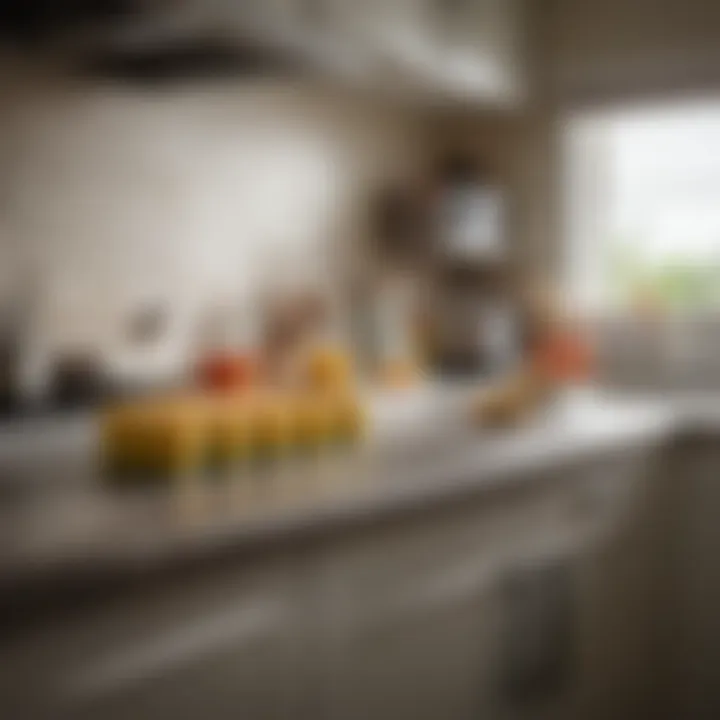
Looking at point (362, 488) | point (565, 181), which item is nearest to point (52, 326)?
point (362, 488)

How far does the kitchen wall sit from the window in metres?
0.69

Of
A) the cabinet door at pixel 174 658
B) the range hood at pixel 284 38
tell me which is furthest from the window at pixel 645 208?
the cabinet door at pixel 174 658

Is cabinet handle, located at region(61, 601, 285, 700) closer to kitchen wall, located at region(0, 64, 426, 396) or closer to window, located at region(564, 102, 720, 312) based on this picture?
kitchen wall, located at region(0, 64, 426, 396)

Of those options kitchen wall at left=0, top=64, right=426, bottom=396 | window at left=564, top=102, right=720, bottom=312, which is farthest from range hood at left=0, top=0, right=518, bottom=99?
window at left=564, top=102, right=720, bottom=312

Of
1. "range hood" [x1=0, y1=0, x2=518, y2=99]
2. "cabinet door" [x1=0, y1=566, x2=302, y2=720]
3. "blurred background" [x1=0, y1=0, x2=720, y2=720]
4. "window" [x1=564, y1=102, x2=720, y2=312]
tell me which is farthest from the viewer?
"window" [x1=564, y1=102, x2=720, y2=312]

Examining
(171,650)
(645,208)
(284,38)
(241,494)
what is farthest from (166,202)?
(645,208)

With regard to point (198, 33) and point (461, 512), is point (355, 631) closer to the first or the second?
point (461, 512)

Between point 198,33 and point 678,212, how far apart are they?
1.74 meters

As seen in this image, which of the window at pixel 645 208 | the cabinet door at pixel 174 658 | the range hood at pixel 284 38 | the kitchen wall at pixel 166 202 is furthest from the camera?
the window at pixel 645 208

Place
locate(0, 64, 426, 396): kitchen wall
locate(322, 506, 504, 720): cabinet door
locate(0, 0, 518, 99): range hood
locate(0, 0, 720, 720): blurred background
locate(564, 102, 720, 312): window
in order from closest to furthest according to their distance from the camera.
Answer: locate(0, 0, 720, 720): blurred background, locate(322, 506, 504, 720): cabinet door, locate(0, 0, 518, 99): range hood, locate(0, 64, 426, 396): kitchen wall, locate(564, 102, 720, 312): window

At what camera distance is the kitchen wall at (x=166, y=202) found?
2.33 m

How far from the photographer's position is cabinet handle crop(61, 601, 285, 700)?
1351mm

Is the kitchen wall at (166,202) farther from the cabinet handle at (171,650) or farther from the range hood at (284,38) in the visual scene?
the cabinet handle at (171,650)

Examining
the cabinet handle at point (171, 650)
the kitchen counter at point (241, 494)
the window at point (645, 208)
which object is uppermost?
the window at point (645, 208)
